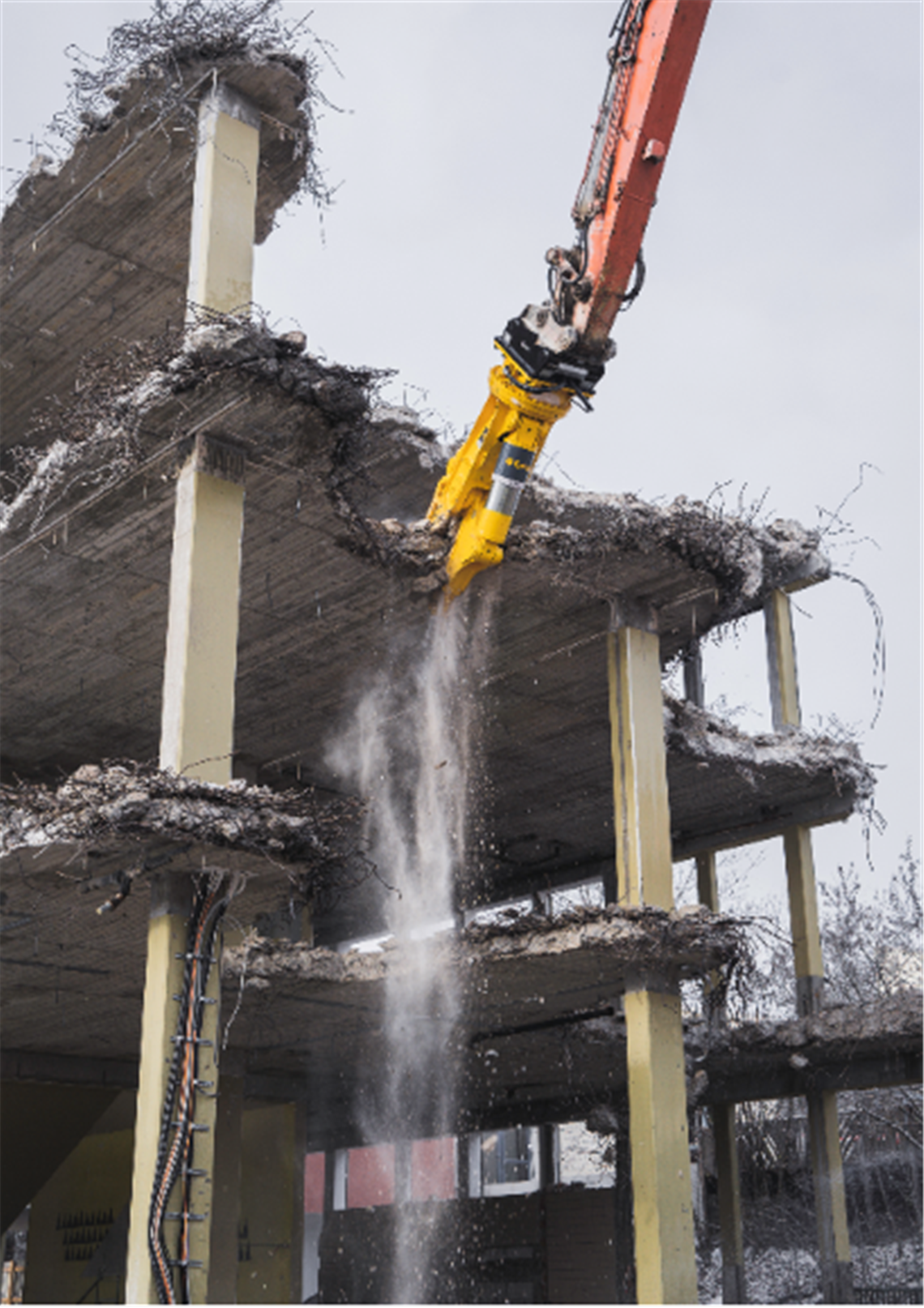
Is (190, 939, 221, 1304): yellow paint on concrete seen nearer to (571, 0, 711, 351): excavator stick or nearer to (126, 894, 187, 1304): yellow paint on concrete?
(126, 894, 187, 1304): yellow paint on concrete

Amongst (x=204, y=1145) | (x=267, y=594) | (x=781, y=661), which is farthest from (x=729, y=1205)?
(x=204, y=1145)

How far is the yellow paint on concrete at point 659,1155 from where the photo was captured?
12891mm

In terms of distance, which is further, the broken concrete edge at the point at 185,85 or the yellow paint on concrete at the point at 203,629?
the broken concrete edge at the point at 185,85

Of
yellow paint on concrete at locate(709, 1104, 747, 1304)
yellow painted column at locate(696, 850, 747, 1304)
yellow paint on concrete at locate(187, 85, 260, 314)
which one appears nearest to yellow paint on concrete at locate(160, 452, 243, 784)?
yellow paint on concrete at locate(187, 85, 260, 314)

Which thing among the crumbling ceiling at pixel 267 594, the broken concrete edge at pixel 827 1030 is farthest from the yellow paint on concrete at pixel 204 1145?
the broken concrete edge at pixel 827 1030

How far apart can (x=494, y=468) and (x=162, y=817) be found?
4860 mm

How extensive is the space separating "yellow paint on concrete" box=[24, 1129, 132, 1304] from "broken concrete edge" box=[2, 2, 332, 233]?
563 inches

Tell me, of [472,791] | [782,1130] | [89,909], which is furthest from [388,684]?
[782,1130]

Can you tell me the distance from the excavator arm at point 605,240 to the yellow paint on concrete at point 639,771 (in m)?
3.48

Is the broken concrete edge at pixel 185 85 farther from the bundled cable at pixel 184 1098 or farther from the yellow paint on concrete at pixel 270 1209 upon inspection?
the yellow paint on concrete at pixel 270 1209

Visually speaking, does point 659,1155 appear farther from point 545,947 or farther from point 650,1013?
point 545,947

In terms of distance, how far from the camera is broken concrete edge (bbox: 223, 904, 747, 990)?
13531mm

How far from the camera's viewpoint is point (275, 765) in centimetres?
1930

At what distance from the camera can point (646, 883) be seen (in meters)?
14.2
